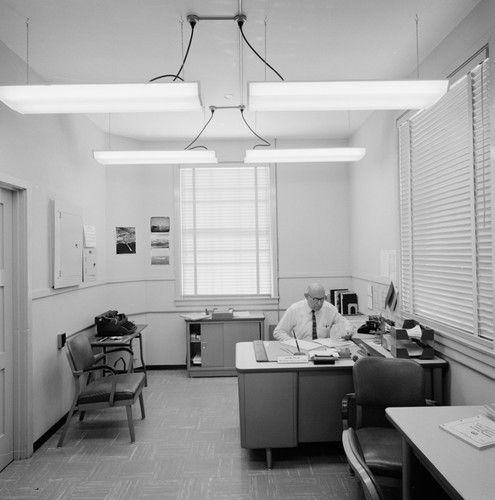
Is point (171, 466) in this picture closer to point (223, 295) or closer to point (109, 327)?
point (109, 327)

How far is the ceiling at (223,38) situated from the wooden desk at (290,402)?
7.69 feet

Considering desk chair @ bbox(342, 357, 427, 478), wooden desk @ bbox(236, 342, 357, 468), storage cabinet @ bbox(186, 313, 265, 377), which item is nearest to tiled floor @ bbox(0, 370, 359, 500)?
wooden desk @ bbox(236, 342, 357, 468)

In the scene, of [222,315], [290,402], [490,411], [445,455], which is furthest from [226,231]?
[445,455]

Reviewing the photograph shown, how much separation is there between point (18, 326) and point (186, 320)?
2.51 meters

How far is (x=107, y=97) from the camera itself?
2.33m

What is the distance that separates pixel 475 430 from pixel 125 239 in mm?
4994

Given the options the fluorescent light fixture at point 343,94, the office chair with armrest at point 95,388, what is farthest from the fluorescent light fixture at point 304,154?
the office chair with armrest at point 95,388

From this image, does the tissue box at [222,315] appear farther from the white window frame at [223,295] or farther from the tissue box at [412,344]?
the tissue box at [412,344]

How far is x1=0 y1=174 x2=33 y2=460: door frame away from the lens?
3389 mm

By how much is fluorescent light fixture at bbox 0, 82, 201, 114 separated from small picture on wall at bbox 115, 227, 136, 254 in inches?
134

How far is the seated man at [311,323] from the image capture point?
420cm

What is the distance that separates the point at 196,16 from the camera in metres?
2.81

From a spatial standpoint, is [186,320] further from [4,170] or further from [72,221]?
[4,170]

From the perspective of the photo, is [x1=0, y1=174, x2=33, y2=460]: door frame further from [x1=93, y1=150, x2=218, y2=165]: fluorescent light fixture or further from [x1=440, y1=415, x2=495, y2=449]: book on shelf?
[x1=440, y1=415, x2=495, y2=449]: book on shelf
